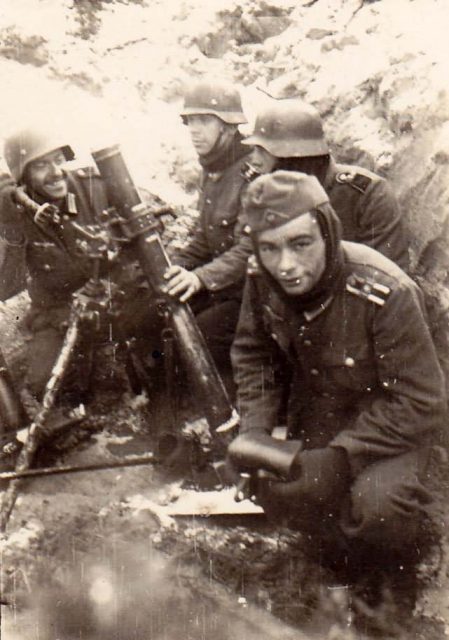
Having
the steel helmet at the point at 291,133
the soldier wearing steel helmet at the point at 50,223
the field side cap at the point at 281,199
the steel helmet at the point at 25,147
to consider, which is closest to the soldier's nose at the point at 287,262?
the field side cap at the point at 281,199

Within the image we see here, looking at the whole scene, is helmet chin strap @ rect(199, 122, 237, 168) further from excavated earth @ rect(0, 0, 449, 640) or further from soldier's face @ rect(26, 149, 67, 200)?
soldier's face @ rect(26, 149, 67, 200)

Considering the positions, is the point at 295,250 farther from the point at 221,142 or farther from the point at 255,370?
the point at 221,142

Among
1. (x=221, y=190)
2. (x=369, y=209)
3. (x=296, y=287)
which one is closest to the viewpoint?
(x=296, y=287)

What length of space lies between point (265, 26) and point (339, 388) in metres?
2.79

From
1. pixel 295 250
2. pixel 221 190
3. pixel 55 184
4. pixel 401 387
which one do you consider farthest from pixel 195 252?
pixel 401 387

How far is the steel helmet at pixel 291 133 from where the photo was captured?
3.90 metres

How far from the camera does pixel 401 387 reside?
10.2 feet

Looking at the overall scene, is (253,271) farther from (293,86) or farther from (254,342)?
(293,86)

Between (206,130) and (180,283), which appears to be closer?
(180,283)

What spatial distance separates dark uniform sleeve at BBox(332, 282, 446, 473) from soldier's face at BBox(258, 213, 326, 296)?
1.02 ft

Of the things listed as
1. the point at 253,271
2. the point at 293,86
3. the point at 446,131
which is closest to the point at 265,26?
the point at 293,86

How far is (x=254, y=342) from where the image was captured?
3.49 metres

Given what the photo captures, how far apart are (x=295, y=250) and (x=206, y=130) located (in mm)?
1460

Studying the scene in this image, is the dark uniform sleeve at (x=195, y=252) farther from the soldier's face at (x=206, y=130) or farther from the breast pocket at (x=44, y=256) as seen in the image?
the breast pocket at (x=44, y=256)
